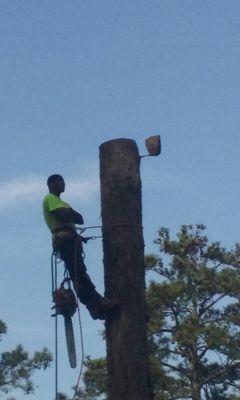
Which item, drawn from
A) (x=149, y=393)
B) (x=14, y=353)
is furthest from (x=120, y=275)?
(x=14, y=353)

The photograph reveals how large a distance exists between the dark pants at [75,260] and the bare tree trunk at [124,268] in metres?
0.66

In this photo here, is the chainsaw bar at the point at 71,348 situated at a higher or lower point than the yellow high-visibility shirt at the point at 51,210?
lower

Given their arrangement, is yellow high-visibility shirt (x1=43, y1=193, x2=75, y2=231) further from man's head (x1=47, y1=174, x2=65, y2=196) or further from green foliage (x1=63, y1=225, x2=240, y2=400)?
green foliage (x1=63, y1=225, x2=240, y2=400)

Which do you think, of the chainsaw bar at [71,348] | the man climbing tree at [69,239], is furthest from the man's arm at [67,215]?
the chainsaw bar at [71,348]

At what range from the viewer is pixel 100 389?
78.8 ft

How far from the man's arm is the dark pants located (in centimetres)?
13

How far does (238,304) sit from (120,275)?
17797mm

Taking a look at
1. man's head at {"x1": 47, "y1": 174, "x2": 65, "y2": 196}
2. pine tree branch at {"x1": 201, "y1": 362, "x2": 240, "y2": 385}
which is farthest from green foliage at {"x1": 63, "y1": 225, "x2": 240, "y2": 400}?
man's head at {"x1": 47, "y1": 174, "x2": 65, "y2": 196}

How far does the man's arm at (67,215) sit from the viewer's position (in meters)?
8.48

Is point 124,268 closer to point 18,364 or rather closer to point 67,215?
point 67,215

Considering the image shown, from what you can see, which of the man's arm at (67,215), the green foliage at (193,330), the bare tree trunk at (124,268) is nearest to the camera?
the bare tree trunk at (124,268)

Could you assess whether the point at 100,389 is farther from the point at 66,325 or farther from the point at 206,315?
the point at 66,325

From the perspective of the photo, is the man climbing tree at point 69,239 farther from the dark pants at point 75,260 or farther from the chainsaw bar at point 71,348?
the chainsaw bar at point 71,348

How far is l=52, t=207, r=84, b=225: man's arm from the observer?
848 centimetres
